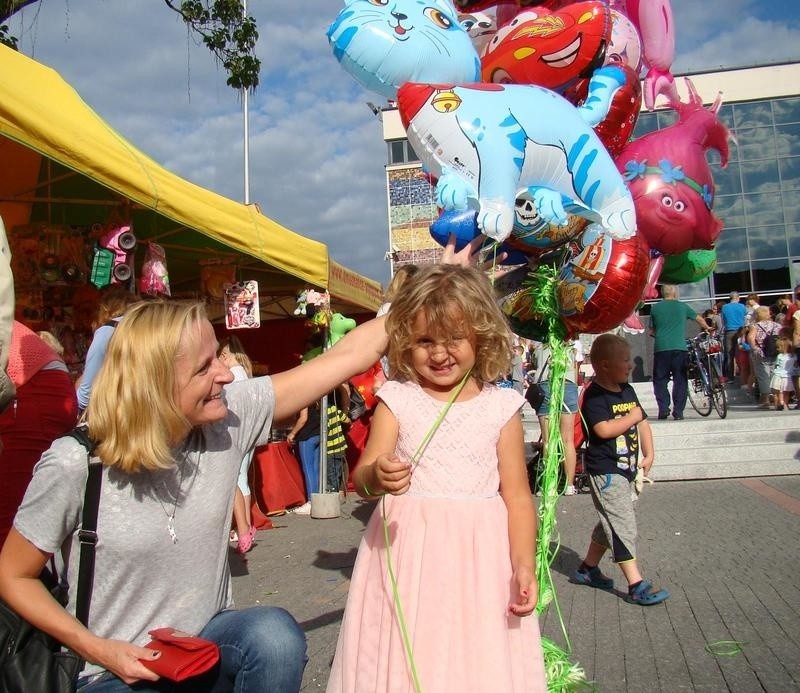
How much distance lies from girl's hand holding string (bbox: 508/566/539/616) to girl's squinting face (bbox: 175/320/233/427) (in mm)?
938

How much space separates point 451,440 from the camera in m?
2.28

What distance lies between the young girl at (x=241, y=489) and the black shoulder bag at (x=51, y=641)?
2.64 meters

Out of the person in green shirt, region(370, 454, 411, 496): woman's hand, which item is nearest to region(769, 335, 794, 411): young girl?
the person in green shirt

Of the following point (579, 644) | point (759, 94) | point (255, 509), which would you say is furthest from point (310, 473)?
point (759, 94)

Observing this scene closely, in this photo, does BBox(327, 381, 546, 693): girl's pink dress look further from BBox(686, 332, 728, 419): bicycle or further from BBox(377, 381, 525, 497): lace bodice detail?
BBox(686, 332, 728, 419): bicycle

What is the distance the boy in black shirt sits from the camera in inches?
170

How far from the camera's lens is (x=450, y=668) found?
81.3 inches

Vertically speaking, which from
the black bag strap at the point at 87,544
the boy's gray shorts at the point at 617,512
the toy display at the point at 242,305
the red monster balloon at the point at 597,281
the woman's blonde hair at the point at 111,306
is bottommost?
the boy's gray shorts at the point at 617,512

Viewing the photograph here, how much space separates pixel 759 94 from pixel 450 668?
3144cm

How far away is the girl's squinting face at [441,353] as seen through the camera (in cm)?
225

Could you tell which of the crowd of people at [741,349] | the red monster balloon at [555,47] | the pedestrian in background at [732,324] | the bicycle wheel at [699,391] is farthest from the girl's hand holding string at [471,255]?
the pedestrian in background at [732,324]

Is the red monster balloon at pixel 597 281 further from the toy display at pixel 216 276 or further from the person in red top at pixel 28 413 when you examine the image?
the toy display at pixel 216 276

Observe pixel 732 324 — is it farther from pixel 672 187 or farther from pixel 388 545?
pixel 388 545

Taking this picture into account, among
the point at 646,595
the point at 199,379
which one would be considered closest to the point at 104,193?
the point at 199,379
